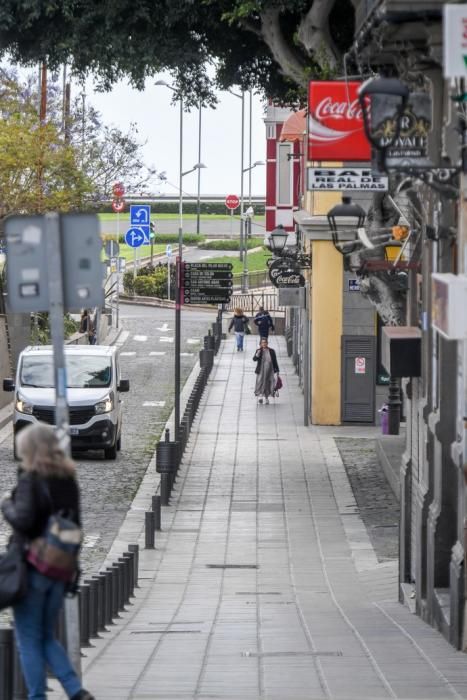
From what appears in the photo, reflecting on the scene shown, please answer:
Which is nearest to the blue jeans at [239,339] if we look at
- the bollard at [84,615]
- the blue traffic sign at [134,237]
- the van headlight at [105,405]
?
the blue traffic sign at [134,237]

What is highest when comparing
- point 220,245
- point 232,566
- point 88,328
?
point 220,245

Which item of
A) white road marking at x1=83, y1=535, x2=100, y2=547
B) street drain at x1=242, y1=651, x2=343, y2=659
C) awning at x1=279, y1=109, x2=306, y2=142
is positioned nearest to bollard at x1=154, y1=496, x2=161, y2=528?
white road marking at x1=83, y1=535, x2=100, y2=547

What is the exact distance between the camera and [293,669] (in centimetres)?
1052

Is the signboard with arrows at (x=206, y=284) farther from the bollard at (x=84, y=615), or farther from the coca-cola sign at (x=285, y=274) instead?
the bollard at (x=84, y=615)

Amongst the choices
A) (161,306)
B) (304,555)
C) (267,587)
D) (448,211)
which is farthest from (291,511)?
(161,306)

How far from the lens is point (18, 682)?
28.5 feet

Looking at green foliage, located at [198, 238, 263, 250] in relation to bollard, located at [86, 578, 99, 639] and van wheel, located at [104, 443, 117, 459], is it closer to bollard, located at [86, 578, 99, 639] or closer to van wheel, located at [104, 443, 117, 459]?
van wheel, located at [104, 443, 117, 459]

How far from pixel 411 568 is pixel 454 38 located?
8106 millimetres

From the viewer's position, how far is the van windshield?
27.4m

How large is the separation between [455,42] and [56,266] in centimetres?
271

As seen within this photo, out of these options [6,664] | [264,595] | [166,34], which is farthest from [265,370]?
[6,664]

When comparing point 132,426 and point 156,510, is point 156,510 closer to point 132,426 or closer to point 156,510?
point 156,510

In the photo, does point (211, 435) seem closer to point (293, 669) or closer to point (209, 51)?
point (209, 51)

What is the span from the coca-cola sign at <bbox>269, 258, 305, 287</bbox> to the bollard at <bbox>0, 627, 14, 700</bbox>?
82.4ft
